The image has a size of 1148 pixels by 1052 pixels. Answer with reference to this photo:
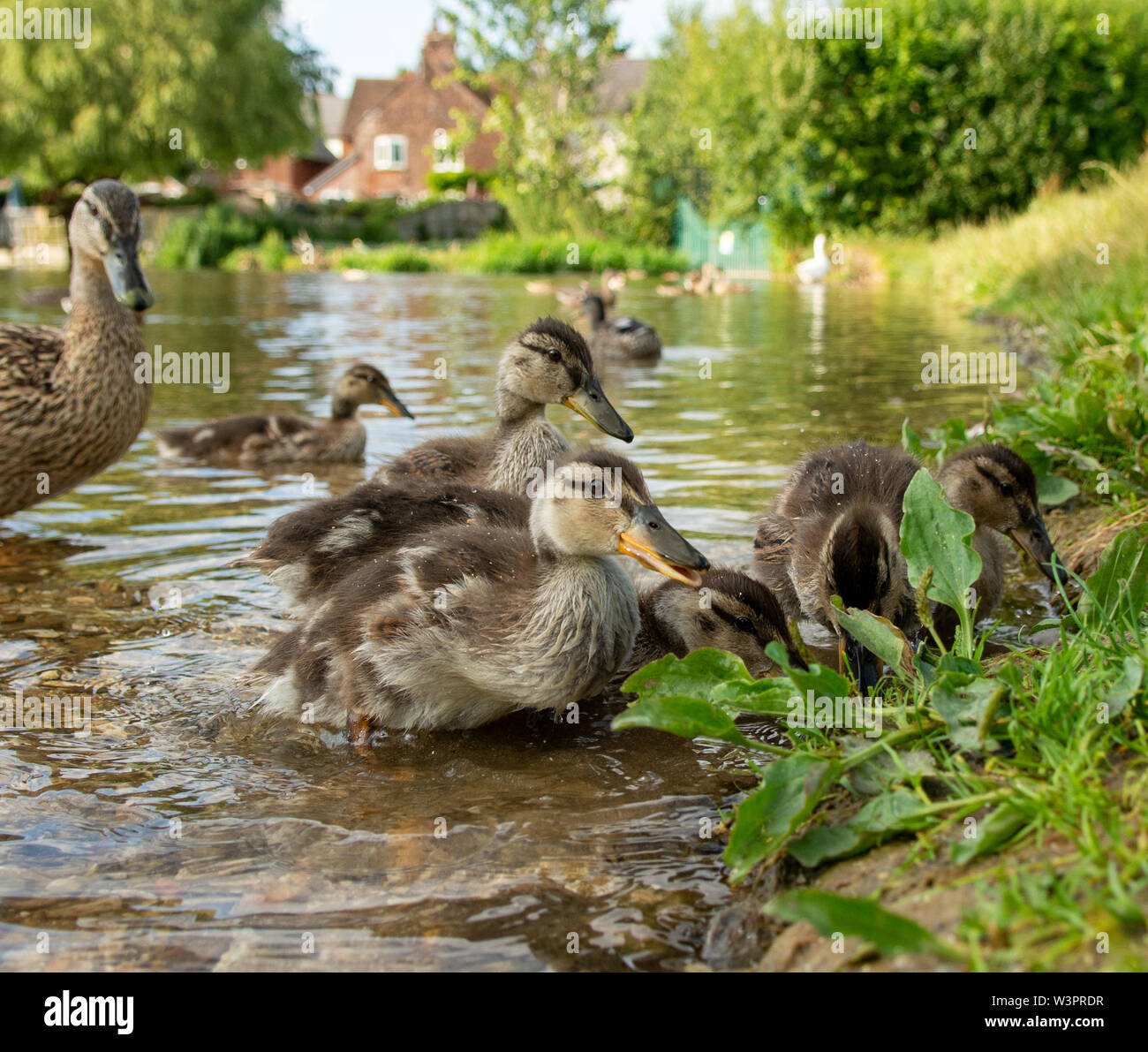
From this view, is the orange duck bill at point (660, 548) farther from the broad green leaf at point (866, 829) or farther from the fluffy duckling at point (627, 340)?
the fluffy duckling at point (627, 340)

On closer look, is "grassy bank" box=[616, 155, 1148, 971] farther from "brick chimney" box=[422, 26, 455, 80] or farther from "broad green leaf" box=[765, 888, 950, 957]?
"brick chimney" box=[422, 26, 455, 80]

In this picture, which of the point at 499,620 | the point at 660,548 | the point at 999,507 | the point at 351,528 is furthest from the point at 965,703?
the point at 351,528

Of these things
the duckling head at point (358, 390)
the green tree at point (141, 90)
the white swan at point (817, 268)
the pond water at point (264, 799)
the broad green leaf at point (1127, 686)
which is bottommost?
the pond water at point (264, 799)

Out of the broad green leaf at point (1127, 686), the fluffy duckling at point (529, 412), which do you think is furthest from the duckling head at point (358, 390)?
the broad green leaf at point (1127, 686)

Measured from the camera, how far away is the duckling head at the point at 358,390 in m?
8.07

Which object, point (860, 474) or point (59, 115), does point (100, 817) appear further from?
point (59, 115)

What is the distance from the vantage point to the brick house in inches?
2276

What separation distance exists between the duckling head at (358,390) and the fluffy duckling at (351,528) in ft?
13.0

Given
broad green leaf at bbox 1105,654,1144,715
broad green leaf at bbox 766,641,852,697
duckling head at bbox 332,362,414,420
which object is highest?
duckling head at bbox 332,362,414,420

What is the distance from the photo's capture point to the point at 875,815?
2398 millimetres

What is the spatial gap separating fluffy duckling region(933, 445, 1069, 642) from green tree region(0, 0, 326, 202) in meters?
34.3

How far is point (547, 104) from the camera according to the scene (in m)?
41.9

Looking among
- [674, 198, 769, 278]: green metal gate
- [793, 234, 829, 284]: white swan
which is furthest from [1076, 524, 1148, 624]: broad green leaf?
[674, 198, 769, 278]: green metal gate

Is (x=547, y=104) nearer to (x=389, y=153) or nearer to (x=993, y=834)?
(x=389, y=153)
